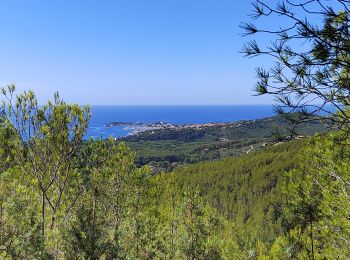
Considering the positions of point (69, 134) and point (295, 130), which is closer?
point (295, 130)

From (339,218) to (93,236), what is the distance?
8843mm

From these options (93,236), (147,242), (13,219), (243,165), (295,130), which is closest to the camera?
(295,130)

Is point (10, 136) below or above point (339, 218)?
Answer: above

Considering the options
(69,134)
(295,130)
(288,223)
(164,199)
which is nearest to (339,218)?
(288,223)

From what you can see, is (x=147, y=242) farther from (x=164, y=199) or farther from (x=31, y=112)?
(x=164, y=199)

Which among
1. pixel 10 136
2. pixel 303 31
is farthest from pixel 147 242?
pixel 303 31

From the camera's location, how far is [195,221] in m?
19.3

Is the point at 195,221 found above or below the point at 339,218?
below

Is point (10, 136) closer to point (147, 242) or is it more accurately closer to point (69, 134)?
point (69, 134)

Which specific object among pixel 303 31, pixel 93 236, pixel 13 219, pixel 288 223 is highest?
pixel 303 31

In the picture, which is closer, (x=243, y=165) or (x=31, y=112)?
(x=31, y=112)

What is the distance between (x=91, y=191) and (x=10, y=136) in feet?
12.2

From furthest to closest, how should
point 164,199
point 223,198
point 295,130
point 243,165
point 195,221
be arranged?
point 243,165
point 223,198
point 164,199
point 195,221
point 295,130

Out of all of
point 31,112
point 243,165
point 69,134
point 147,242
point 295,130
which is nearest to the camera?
point 295,130
